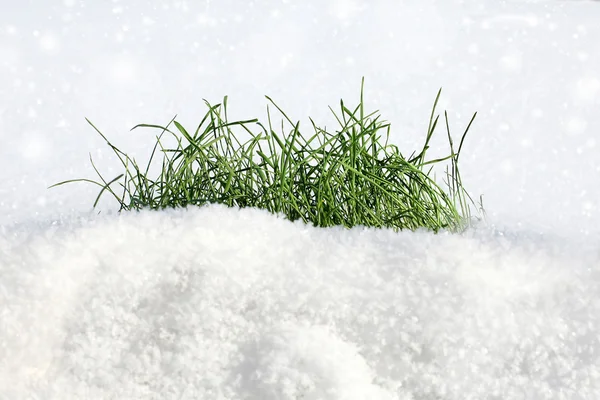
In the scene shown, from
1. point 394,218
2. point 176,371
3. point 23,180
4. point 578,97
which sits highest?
point 578,97

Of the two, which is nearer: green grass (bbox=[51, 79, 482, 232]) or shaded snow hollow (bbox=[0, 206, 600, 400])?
shaded snow hollow (bbox=[0, 206, 600, 400])

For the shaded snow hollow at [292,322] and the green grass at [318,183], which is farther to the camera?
the green grass at [318,183]

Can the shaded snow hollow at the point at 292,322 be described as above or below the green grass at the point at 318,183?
below

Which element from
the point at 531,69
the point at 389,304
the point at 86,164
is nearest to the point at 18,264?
the point at 389,304

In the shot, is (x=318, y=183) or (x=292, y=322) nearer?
(x=292, y=322)

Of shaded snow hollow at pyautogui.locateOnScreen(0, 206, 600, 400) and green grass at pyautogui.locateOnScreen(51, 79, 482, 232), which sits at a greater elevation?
green grass at pyautogui.locateOnScreen(51, 79, 482, 232)

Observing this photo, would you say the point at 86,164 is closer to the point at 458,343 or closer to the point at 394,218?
the point at 394,218

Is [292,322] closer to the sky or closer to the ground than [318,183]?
closer to the ground

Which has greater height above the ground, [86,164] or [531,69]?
[531,69]
